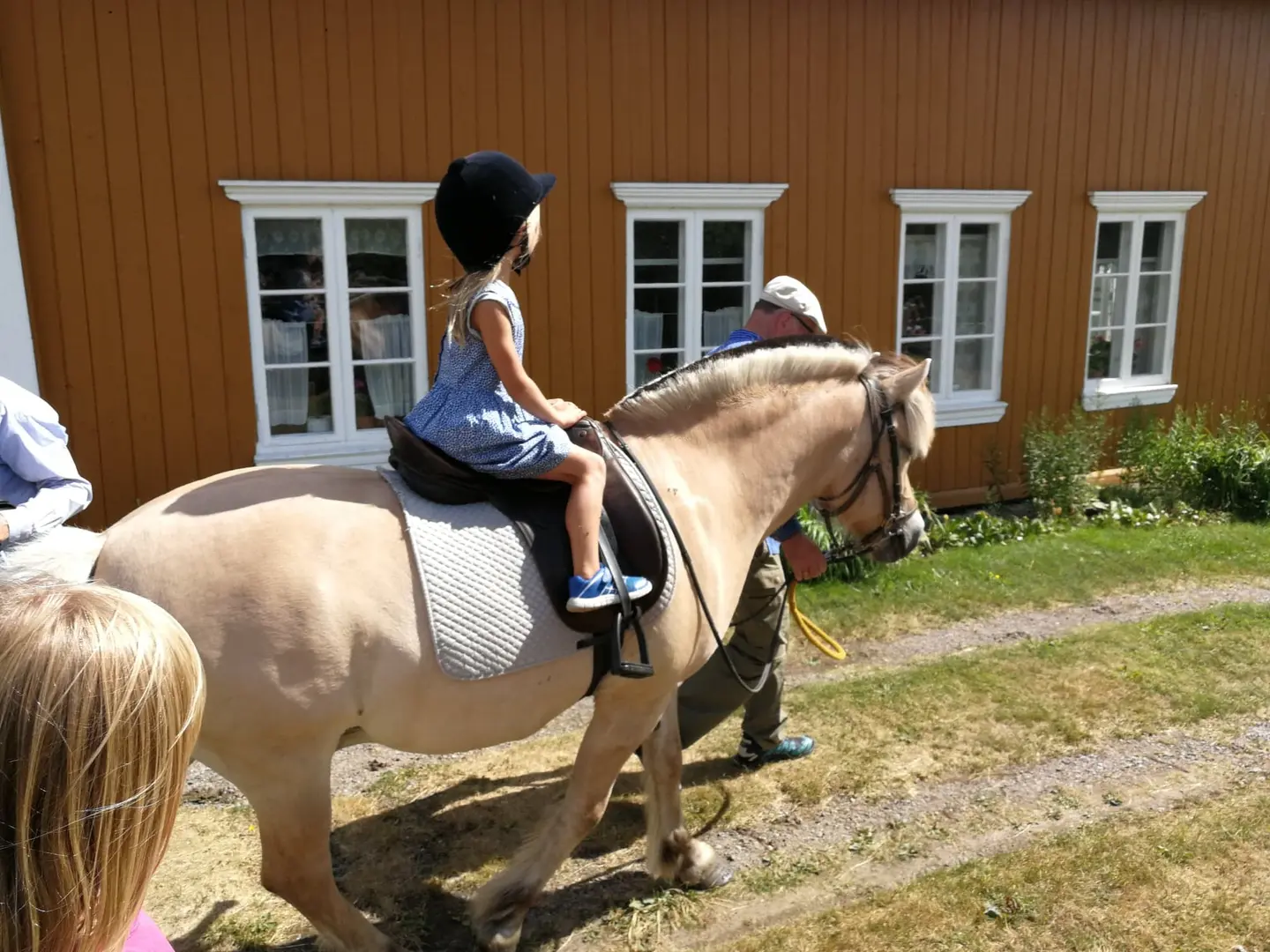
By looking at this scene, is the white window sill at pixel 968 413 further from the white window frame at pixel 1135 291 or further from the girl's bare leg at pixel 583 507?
the girl's bare leg at pixel 583 507

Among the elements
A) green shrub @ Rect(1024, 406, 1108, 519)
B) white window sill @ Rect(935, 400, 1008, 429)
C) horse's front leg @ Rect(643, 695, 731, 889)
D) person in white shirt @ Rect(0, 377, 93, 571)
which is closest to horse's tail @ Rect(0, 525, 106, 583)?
person in white shirt @ Rect(0, 377, 93, 571)

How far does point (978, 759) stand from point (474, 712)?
2533mm

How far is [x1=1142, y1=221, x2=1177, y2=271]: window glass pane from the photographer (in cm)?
900

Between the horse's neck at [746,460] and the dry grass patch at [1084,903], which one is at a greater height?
the horse's neck at [746,460]

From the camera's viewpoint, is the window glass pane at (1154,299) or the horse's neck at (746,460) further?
the window glass pane at (1154,299)

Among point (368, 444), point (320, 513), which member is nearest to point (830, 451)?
point (320, 513)

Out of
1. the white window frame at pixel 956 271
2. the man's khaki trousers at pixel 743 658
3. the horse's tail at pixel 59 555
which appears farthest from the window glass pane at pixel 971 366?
the horse's tail at pixel 59 555

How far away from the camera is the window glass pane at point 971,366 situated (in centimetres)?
835

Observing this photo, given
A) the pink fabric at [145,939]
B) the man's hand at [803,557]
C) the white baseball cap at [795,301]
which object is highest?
the white baseball cap at [795,301]

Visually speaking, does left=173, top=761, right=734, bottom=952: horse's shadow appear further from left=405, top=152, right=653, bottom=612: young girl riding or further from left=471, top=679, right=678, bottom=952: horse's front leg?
left=405, top=152, right=653, bottom=612: young girl riding

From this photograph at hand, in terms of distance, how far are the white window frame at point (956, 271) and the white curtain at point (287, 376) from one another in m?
4.72

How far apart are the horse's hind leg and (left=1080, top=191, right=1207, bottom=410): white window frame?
825 cm

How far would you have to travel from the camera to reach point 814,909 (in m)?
2.99

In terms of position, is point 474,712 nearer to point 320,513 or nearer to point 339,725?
point 339,725
